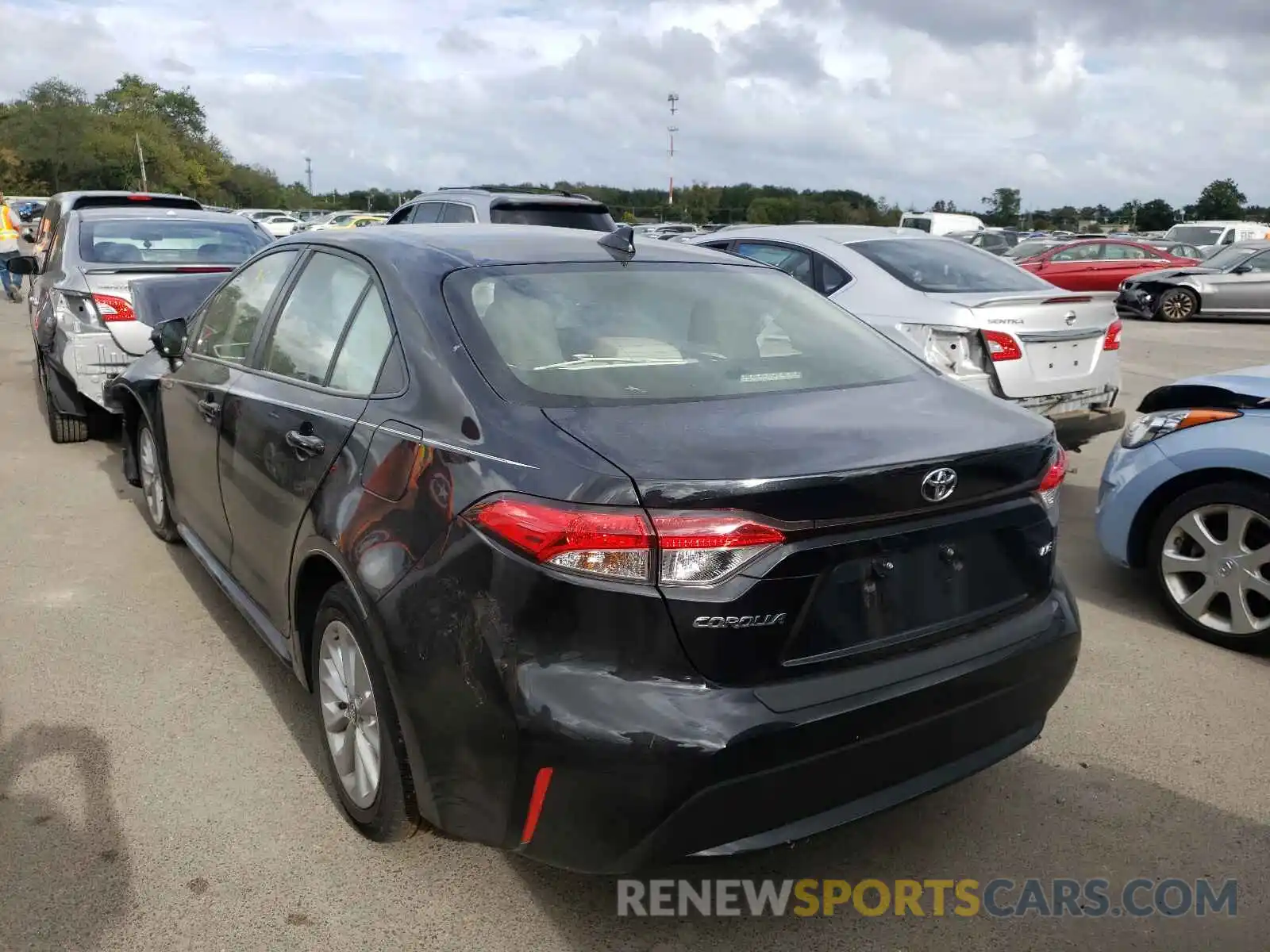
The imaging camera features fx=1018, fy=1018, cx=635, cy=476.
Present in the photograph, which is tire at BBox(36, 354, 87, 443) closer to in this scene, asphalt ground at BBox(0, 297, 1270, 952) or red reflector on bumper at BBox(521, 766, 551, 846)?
asphalt ground at BBox(0, 297, 1270, 952)

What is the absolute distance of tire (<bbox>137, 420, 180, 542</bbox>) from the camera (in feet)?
15.8

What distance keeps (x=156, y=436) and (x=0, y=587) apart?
3.25ft

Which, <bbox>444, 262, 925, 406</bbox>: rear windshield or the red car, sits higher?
<bbox>444, 262, 925, 406</bbox>: rear windshield

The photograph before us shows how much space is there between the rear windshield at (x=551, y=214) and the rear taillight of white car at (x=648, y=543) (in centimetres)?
807

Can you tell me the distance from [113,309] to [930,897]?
247 inches

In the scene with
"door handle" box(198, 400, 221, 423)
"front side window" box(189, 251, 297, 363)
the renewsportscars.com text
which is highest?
"front side window" box(189, 251, 297, 363)

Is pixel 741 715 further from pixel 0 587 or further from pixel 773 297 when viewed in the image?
pixel 0 587

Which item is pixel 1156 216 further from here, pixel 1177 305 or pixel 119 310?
pixel 119 310

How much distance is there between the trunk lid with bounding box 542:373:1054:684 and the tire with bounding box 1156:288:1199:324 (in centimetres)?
1823

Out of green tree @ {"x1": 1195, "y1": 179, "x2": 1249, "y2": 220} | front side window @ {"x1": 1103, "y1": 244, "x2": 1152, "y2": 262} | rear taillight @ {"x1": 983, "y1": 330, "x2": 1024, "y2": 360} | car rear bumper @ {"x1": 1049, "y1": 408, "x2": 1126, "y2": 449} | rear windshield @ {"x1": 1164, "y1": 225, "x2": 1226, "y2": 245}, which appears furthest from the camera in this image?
green tree @ {"x1": 1195, "y1": 179, "x2": 1249, "y2": 220}

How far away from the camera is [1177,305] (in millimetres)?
18422

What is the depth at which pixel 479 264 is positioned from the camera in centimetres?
294

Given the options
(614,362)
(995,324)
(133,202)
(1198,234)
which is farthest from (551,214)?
(1198,234)

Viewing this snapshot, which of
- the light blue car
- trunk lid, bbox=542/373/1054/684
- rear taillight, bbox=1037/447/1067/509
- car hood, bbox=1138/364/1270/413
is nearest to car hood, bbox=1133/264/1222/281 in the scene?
car hood, bbox=1138/364/1270/413
